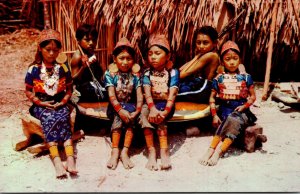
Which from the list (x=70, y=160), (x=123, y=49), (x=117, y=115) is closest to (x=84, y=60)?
(x=123, y=49)

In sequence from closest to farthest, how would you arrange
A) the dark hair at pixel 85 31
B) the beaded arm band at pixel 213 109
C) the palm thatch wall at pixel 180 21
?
1. the beaded arm band at pixel 213 109
2. the dark hair at pixel 85 31
3. the palm thatch wall at pixel 180 21

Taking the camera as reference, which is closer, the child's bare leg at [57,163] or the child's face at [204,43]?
the child's bare leg at [57,163]

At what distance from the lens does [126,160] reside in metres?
4.05

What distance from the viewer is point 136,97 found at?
447 cm

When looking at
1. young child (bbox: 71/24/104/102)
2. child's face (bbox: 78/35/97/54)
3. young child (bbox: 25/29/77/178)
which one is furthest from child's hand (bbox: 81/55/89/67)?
young child (bbox: 25/29/77/178)

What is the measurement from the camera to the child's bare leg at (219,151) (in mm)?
4074

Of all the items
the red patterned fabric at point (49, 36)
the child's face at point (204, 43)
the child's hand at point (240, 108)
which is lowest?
the child's hand at point (240, 108)

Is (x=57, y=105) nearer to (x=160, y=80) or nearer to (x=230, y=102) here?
(x=160, y=80)

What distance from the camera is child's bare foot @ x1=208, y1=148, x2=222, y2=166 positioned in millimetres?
4060

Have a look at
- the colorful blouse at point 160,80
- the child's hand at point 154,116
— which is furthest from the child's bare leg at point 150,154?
the colorful blouse at point 160,80

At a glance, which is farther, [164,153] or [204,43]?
[204,43]

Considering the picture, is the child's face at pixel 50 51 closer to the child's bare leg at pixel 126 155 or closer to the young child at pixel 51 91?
the young child at pixel 51 91

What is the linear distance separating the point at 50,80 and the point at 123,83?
30.5 inches

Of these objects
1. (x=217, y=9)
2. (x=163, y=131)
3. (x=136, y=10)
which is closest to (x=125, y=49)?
(x=163, y=131)
